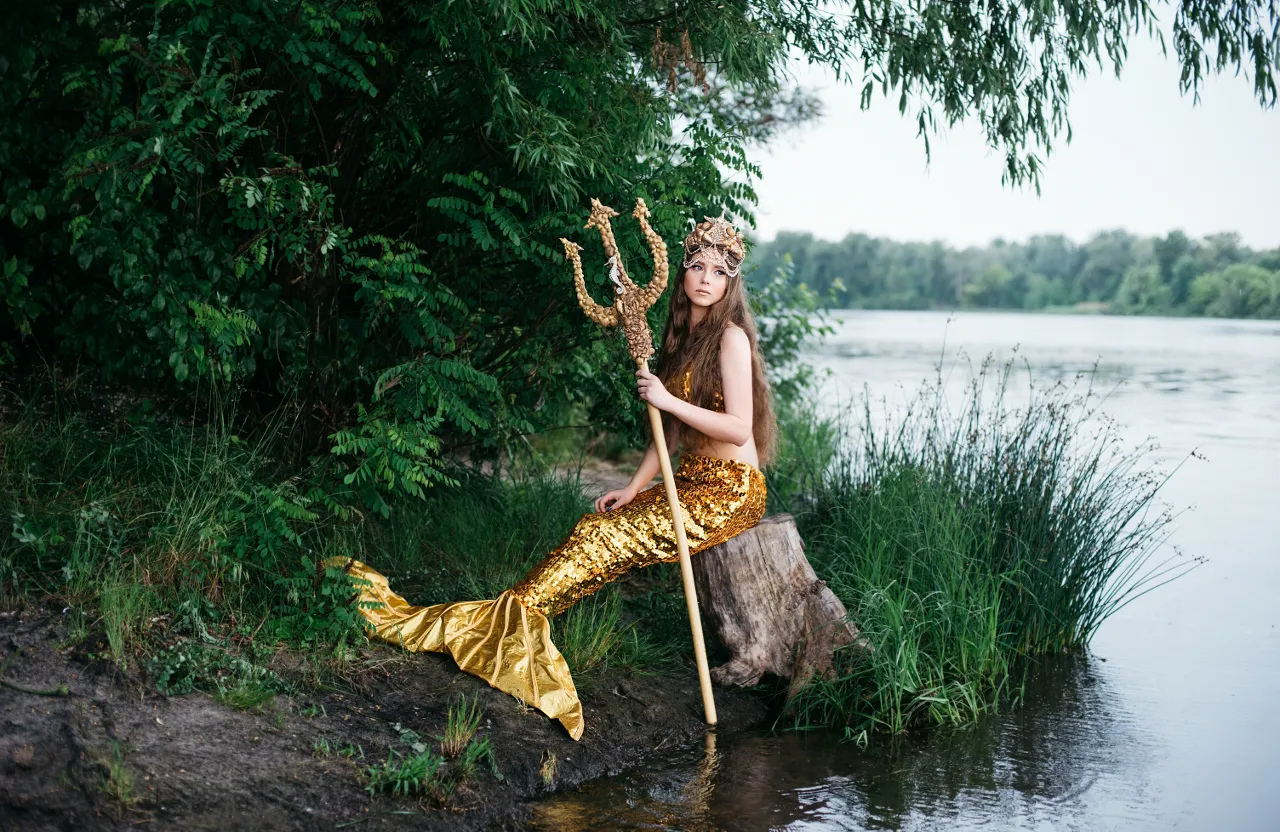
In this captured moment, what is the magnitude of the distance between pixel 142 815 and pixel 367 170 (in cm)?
308

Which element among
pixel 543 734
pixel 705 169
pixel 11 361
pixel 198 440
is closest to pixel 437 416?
pixel 198 440

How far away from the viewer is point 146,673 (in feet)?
12.8

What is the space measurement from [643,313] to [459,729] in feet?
5.43

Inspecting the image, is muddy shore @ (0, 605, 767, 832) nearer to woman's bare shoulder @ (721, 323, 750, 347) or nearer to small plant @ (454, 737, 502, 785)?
small plant @ (454, 737, 502, 785)

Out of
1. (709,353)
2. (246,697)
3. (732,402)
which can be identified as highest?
(709,353)

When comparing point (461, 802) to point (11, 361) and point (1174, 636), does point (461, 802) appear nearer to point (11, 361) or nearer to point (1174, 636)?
point (11, 361)

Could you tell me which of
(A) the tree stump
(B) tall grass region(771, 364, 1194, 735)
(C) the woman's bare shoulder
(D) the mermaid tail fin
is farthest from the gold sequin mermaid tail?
(B) tall grass region(771, 364, 1194, 735)

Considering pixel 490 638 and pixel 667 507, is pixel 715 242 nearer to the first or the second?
pixel 667 507

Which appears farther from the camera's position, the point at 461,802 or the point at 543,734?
the point at 543,734

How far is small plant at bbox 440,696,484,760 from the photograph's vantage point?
3.90m

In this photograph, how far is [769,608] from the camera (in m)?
4.94

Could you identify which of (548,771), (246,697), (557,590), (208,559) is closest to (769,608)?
(557,590)

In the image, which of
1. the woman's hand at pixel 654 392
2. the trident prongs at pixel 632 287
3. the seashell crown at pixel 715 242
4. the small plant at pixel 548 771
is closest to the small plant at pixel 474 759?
the small plant at pixel 548 771

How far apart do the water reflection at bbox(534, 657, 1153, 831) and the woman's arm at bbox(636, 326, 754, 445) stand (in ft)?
3.95
